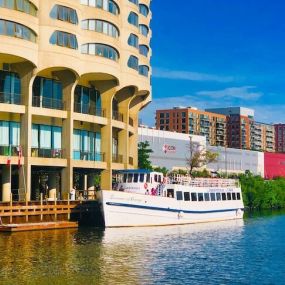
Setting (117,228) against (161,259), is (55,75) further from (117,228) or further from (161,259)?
(161,259)

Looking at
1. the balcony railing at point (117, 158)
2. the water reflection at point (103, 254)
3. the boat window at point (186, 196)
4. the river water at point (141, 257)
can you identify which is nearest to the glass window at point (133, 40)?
the balcony railing at point (117, 158)

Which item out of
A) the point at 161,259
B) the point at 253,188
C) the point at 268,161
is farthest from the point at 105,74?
the point at 268,161

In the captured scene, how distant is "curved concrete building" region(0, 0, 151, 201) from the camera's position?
64062mm

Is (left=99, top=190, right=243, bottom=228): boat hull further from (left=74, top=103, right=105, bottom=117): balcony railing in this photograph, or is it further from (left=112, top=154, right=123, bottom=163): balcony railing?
(left=74, top=103, right=105, bottom=117): balcony railing

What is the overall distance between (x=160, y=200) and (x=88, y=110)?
18.1 meters

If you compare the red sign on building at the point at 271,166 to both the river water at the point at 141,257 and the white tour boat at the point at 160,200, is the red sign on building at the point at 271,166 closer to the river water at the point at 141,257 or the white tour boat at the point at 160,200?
the white tour boat at the point at 160,200

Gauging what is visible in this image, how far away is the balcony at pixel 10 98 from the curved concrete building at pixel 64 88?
109 millimetres

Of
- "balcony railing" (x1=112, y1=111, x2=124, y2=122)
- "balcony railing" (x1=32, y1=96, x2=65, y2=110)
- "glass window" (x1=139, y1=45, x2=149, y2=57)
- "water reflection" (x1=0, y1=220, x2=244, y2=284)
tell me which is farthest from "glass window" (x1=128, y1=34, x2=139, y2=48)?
"water reflection" (x1=0, y1=220, x2=244, y2=284)

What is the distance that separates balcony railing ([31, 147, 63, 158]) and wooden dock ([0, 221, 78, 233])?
1127 cm

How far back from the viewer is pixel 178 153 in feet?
506

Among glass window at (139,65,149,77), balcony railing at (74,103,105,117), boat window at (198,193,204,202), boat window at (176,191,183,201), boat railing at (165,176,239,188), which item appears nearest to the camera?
boat window at (176,191,183,201)

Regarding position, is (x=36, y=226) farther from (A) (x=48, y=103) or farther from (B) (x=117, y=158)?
(B) (x=117, y=158)

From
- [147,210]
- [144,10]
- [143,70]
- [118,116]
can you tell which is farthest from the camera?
[144,10]

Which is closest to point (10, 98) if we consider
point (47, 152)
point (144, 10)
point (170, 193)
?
point (47, 152)
